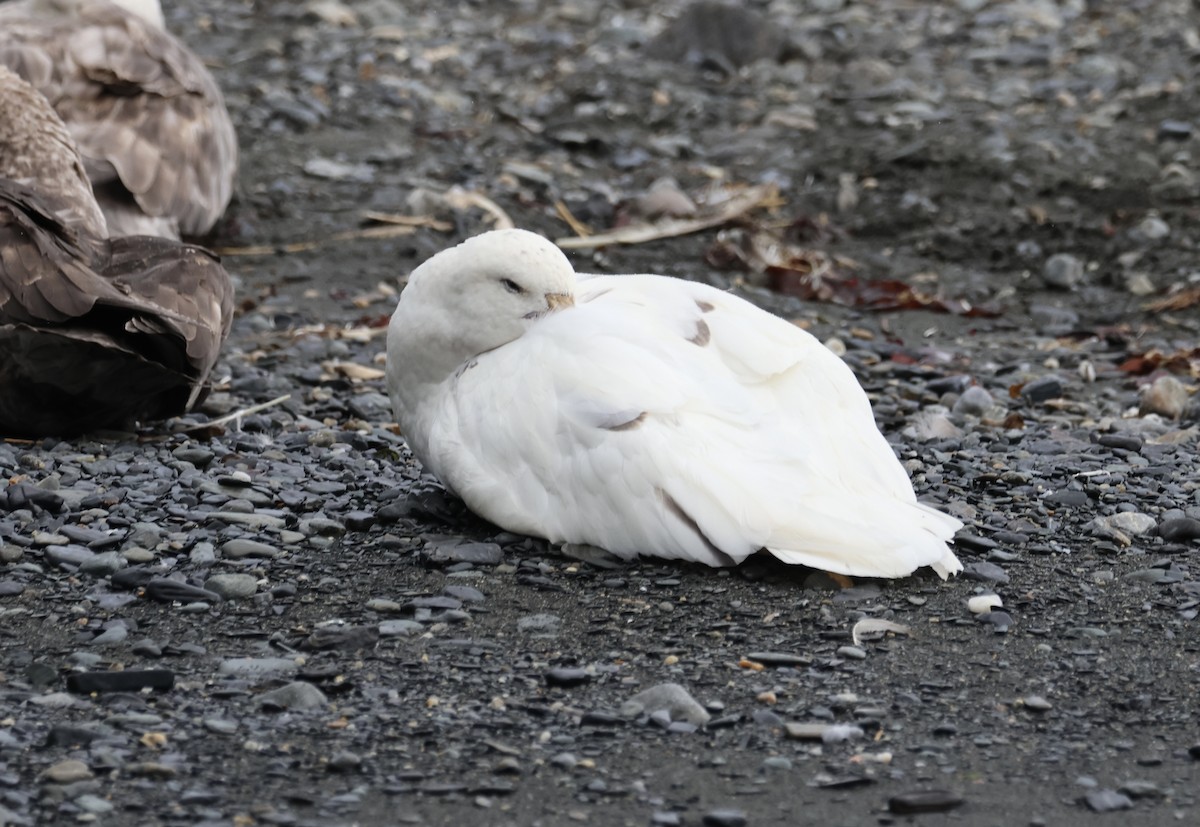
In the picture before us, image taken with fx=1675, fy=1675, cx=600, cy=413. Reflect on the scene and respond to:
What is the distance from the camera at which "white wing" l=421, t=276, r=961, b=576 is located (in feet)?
14.6

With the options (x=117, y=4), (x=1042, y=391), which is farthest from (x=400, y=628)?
(x=117, y=4)

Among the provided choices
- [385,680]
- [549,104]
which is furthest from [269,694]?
[549,104]

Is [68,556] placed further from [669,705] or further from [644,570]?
[669,705]

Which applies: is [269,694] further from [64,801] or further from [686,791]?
[686,791]

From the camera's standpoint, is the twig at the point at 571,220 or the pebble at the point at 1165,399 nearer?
the pebble at the point at 1165,399

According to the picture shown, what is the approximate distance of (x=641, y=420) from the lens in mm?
4555

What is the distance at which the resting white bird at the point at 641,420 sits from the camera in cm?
447

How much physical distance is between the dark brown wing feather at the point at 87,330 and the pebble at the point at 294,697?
7.11 feet

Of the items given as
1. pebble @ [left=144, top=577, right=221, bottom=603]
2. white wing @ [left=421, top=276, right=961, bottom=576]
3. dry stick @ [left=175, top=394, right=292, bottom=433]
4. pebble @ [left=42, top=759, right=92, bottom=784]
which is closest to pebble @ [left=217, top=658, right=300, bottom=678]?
pebble @ [left=144, top=577, right=221, bottom=603]

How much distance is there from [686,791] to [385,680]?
85 cm

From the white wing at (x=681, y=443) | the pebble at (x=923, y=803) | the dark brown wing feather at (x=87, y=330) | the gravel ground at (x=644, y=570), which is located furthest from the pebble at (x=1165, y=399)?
the pebble at (x=923, y=803)

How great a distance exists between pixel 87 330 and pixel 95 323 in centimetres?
5

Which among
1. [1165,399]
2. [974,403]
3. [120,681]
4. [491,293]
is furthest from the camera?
[1165,399]

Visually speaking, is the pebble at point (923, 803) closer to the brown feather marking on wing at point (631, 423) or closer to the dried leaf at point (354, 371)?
the brown feather marking on wing at point (631, 423)
